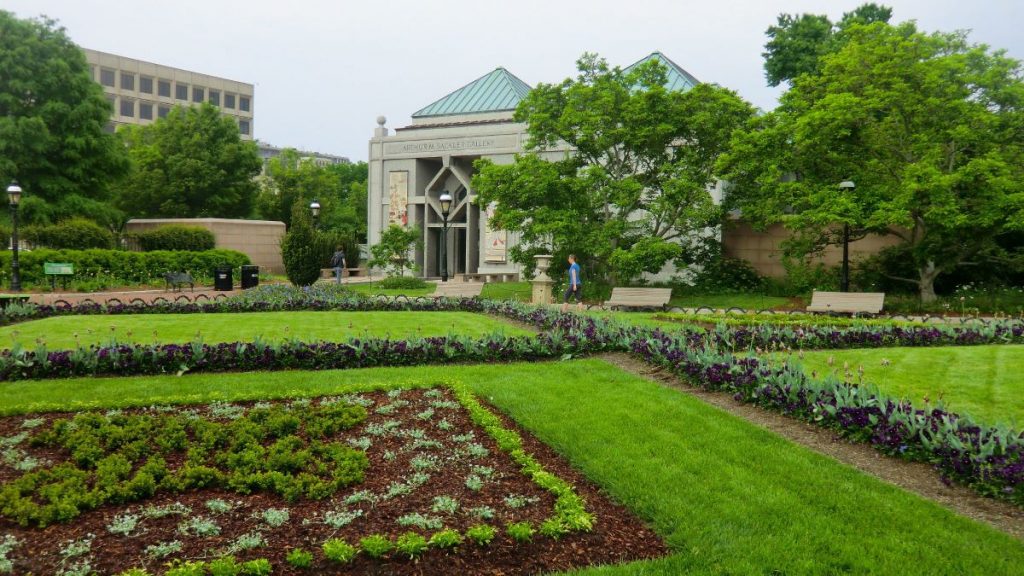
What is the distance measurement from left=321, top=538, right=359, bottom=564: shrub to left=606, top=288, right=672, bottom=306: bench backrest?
15.0m

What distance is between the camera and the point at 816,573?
3814 millimetres

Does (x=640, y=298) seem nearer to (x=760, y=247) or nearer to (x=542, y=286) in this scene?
(x=542, y=286)

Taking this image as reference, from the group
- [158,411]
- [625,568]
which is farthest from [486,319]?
[625,568]

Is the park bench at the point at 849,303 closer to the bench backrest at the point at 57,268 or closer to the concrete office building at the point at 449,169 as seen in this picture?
the concrete office building at the point at 449,169

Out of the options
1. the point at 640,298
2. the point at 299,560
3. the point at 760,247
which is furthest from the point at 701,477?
the point at 760,247

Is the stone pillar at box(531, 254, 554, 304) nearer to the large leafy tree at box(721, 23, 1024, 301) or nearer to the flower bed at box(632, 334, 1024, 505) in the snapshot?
the large leafy tree at box(721, 23, 1024, 301)

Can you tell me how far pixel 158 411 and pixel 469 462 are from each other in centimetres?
333

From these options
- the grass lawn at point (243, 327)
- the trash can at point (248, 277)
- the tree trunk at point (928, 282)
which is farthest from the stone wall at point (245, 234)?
the tree trunk at point (928, 282)

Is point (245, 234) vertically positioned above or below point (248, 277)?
above

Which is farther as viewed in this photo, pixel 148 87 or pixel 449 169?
pixel 148 87

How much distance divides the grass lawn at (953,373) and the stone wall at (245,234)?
29408 mm

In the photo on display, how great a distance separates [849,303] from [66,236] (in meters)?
26.4

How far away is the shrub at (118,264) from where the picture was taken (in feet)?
73.2

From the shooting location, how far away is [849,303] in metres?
17.0
